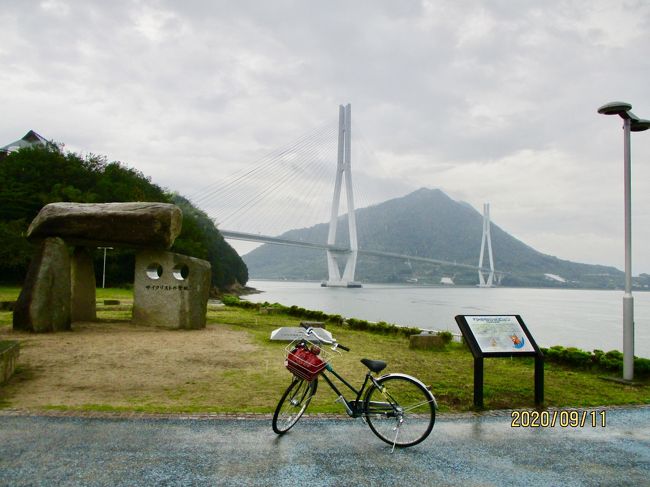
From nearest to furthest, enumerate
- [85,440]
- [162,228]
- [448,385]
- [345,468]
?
[345,468] → [85,440] → [448,385] → [162,228]

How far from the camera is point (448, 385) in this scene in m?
5.15

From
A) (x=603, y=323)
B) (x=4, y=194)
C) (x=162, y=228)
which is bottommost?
(x=603, y=323)

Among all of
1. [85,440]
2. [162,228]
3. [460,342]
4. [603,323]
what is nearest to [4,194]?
[162,228]

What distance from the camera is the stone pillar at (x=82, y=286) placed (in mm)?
9424

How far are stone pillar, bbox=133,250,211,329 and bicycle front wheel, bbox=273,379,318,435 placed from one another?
5.75 m

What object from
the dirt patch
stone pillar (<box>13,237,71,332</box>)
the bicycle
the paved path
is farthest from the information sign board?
stone pillar (<box>13,237,71,332</box>)

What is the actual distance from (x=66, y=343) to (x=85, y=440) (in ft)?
13.9

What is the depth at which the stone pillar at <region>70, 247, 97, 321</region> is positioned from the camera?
9424 mm

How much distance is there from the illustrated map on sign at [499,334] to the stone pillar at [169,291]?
559cm

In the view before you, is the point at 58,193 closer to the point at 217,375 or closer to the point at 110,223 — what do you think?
the point at 110,223

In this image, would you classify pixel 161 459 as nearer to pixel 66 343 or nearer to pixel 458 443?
pixel 458 443

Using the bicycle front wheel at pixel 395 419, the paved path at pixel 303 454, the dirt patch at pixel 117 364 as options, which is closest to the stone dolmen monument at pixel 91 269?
the dirt patch at pixel 117 364
